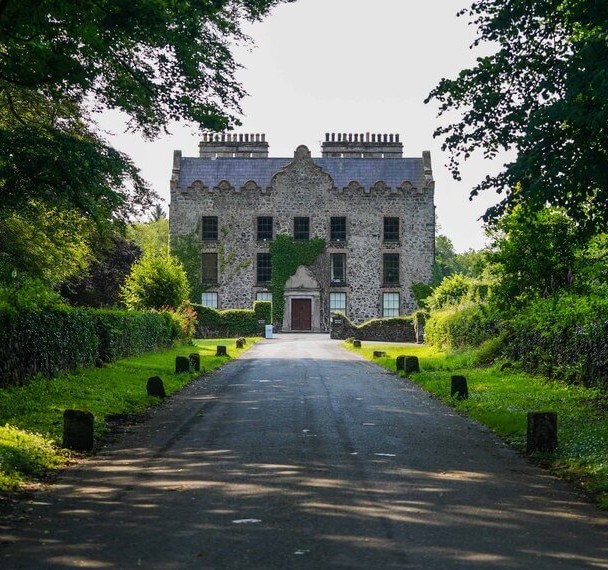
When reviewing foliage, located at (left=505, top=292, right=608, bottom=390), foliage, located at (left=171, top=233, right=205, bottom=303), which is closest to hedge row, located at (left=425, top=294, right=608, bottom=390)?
foliage, located at (left=505, top=292, right=608, bottom=390)

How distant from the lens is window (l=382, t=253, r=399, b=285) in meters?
60.7

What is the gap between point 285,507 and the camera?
754cm

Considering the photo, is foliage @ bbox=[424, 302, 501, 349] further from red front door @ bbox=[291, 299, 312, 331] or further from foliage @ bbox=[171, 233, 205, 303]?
foliage @ bbox=[171, 233, 205, 303]

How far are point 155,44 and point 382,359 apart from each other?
48.0 feet

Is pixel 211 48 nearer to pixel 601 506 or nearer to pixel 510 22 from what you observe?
pixel 510 22

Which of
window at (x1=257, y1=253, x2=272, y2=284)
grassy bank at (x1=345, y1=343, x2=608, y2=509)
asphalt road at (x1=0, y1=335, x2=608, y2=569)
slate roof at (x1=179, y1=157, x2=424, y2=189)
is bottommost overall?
asphalt road at (x1=0, y1=335, x2=608, y2=569)

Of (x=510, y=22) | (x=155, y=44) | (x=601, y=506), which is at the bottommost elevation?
(x=601, y=506)

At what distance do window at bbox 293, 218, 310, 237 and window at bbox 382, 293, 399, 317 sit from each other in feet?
23.4

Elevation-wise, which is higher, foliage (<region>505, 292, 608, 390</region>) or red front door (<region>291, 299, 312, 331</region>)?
red front door (<region>291, 299, 312, 331</region>)

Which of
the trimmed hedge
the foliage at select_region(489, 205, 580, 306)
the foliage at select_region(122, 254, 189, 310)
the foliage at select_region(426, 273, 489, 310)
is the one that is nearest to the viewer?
the foliage at select_region(489, 205, 580, 306)

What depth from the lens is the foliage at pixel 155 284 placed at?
1510 inches

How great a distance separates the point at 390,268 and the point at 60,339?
44.3 m

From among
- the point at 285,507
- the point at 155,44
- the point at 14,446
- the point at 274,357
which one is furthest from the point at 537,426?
the point at 274,357

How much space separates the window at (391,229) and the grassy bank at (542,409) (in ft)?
116
